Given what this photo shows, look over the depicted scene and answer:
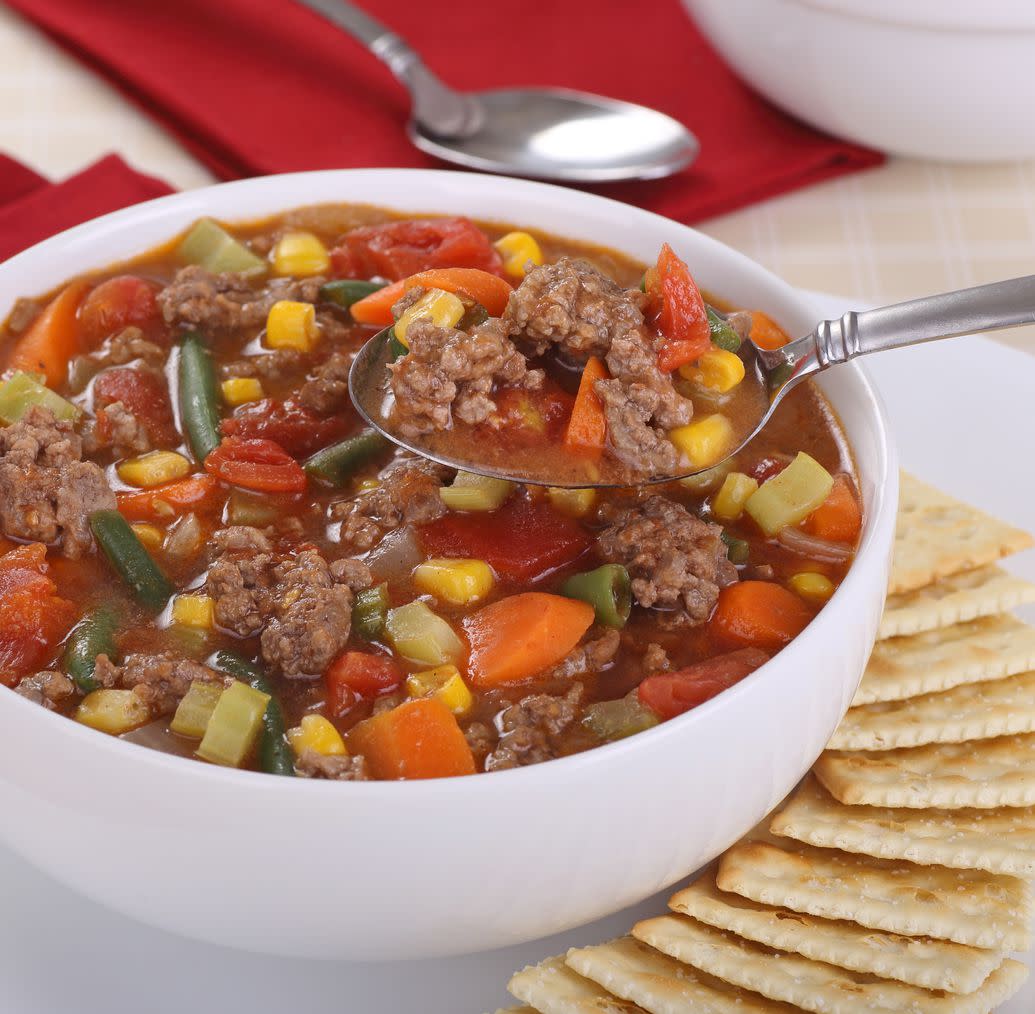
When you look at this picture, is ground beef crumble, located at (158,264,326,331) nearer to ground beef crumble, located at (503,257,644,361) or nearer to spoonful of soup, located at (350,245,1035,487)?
spoonful of soup, located at (350,245,1035,487)

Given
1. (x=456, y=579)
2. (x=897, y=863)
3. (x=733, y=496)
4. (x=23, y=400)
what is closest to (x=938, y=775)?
(x=897, y=863)

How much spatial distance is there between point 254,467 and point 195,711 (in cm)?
95

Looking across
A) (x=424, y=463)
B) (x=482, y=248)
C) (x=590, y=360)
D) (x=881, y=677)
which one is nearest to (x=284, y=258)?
(x=482, y=248)

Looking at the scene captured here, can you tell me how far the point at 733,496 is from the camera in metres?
4.15

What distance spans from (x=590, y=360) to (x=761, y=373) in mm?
574

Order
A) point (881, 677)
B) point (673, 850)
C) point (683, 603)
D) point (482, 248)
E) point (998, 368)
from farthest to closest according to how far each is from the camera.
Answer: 1. point (998, 368)
2. point (482, 248)
3. point (881, 677)
4. point (683, 603)
5. point (673, 850)

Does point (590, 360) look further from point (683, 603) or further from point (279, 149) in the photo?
point (279, 149)

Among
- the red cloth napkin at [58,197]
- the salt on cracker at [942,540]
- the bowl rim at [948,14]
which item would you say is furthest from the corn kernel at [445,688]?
the bowl rim at [948,14]

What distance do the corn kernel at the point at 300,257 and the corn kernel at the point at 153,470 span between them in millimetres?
1032

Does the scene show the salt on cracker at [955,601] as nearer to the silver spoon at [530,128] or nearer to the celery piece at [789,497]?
the celery piece at [789,497]

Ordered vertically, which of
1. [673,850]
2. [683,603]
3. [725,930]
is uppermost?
[683,603]

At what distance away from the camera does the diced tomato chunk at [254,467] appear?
4219mm

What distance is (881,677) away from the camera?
4238 mm

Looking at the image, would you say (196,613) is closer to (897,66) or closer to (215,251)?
(215,251)
